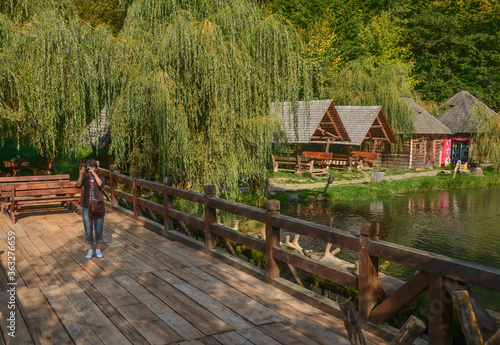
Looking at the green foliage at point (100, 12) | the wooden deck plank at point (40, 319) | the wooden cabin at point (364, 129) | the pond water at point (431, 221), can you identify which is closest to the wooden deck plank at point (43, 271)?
the wooden deck plank at point (40, 319)

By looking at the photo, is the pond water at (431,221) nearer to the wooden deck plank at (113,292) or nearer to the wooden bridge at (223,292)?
the wooden bridge at (223,292)

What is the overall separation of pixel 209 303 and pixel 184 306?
0.29 metres

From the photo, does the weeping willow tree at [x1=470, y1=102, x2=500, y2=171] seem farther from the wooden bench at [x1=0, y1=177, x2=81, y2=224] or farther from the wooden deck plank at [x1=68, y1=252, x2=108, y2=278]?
the wooden deck plank at [x1=68, y1=252, x2=108, y2=278]

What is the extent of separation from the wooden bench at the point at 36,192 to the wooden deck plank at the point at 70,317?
521cm

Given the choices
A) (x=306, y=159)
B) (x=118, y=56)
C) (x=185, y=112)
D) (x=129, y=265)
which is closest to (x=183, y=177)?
(x=185, y=112)

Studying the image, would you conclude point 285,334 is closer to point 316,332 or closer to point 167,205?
point 316,332

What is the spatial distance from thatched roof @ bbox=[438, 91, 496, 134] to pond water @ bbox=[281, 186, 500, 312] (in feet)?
43.8

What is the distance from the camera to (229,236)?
7188 mm

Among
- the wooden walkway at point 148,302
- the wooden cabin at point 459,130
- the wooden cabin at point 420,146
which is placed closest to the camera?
the wooden walkway at point 148,302

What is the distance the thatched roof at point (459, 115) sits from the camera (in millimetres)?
38453

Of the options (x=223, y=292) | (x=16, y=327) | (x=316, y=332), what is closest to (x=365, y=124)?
(x=223, y=292)

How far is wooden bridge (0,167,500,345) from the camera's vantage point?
409 centimetres

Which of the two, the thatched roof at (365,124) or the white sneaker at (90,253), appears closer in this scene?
the white sneaker at (90,253)

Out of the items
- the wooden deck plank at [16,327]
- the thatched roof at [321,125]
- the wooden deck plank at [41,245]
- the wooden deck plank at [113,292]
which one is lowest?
the wooden deck plank at [41,245]
